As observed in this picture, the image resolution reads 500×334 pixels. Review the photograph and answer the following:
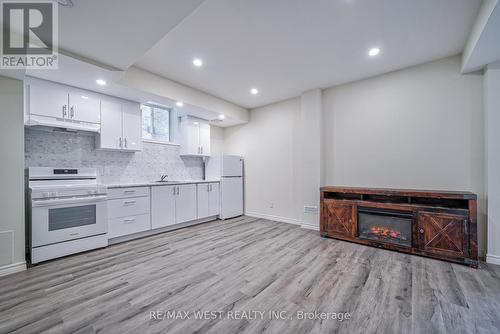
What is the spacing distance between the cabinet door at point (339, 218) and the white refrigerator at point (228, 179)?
231cm

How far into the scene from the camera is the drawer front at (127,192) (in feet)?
10.7

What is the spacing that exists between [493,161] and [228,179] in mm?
4345

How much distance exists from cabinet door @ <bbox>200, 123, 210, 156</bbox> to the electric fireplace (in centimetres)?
352

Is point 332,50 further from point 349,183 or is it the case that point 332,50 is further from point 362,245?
point 362,245

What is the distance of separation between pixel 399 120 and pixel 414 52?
98cm

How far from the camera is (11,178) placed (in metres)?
2.41

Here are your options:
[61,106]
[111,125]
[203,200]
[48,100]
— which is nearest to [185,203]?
[203,200]

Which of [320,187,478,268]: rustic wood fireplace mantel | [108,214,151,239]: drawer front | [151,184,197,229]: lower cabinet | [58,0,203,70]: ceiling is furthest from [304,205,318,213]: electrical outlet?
[58,0,203,70]: ceiling

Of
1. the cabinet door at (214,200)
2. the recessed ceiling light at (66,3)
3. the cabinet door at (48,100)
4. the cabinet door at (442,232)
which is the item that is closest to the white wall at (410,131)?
the cabinet door at (442,232)

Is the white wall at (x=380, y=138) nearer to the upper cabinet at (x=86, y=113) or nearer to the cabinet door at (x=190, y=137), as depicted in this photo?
Answer: the cabinet door at (x=190, y=137)

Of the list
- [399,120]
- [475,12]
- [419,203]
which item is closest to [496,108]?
[399,120]

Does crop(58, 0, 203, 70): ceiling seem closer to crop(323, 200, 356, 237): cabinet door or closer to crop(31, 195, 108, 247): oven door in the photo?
crop(31, 195, 108, 247): oven door

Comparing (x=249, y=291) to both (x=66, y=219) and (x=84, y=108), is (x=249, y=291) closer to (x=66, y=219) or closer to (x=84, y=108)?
(x=66, y=219)

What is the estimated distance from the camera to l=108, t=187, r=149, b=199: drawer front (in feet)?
10.7
